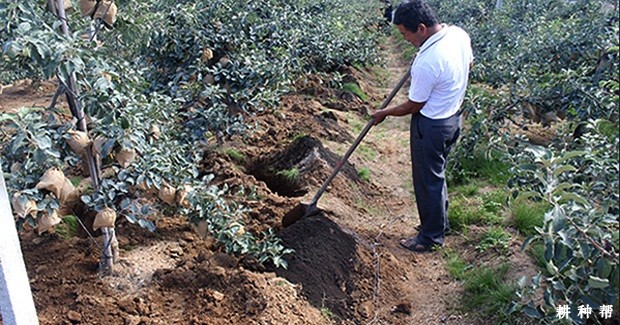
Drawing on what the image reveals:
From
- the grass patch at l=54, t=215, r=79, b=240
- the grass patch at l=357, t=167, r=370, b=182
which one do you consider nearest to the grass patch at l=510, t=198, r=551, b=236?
the grass patch at l=357, t=167, r=370, b=182

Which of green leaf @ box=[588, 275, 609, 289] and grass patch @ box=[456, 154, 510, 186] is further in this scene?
grass patch @ box=[456, 154, 510, 186]

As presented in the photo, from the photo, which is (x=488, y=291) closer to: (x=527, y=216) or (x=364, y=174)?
(x=527, y=216)

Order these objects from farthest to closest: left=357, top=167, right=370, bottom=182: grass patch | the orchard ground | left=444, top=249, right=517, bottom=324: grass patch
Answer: left=357, top=167, right=370, bottom=182: grass patch, left=444, top=249, right=517, bottom=324: grass patch, the orchard ground

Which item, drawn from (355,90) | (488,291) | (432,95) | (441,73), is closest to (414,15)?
(441,73)

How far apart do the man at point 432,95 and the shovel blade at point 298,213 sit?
0.74 metres

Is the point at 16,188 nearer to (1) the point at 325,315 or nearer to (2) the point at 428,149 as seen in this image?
(1) the point at 325,315

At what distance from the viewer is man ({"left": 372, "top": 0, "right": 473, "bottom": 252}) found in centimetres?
319

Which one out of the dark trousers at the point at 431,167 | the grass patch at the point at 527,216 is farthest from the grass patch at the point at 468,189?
the dark trousers at the point at 431,167

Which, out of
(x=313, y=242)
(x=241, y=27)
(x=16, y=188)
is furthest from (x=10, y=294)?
(x=241, y=27)

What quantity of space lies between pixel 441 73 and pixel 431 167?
65cm

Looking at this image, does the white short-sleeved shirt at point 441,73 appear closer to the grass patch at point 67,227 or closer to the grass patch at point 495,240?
the grass patch at point 495,240

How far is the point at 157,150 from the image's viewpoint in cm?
274

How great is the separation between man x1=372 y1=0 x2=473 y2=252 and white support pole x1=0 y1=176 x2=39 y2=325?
7.27 ft

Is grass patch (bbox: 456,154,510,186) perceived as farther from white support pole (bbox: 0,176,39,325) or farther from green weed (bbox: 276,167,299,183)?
white support pole (bbox: 0,176,39,325)
